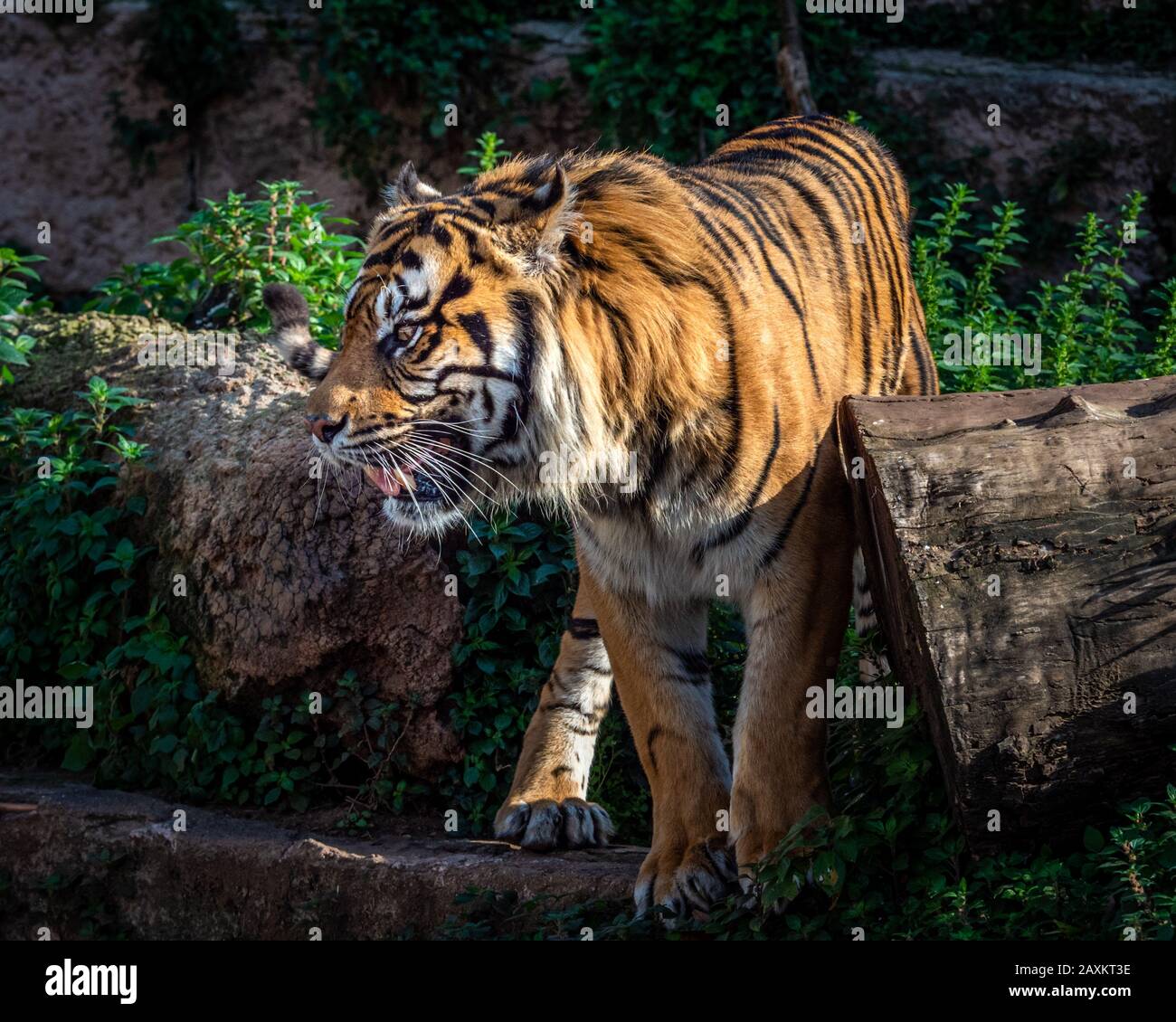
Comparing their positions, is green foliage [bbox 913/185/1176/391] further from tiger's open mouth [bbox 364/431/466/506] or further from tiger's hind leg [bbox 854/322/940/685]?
tiger's open mouth [bbox 364/431/466/506]

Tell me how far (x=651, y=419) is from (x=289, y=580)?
5.81ft

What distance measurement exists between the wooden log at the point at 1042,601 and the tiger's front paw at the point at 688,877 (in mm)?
615

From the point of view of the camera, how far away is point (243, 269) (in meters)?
5.88

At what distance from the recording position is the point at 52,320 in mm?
6035

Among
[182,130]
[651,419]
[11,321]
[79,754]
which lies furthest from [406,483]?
[182,130]

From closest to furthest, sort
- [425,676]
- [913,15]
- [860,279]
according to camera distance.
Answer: [860,279]
[425,676]
[913,15]

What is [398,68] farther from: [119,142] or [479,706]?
[479,706]

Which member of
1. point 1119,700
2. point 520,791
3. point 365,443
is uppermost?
point 365,443

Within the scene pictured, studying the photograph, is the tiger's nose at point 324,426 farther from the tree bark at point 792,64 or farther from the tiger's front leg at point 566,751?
the tree bark at point 792,64

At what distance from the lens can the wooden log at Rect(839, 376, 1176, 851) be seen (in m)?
3.01

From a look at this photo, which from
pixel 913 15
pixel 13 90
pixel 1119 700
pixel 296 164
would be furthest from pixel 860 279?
pixel 13 90

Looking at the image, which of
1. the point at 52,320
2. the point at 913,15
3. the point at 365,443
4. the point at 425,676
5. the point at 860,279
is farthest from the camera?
the point at 913,15
